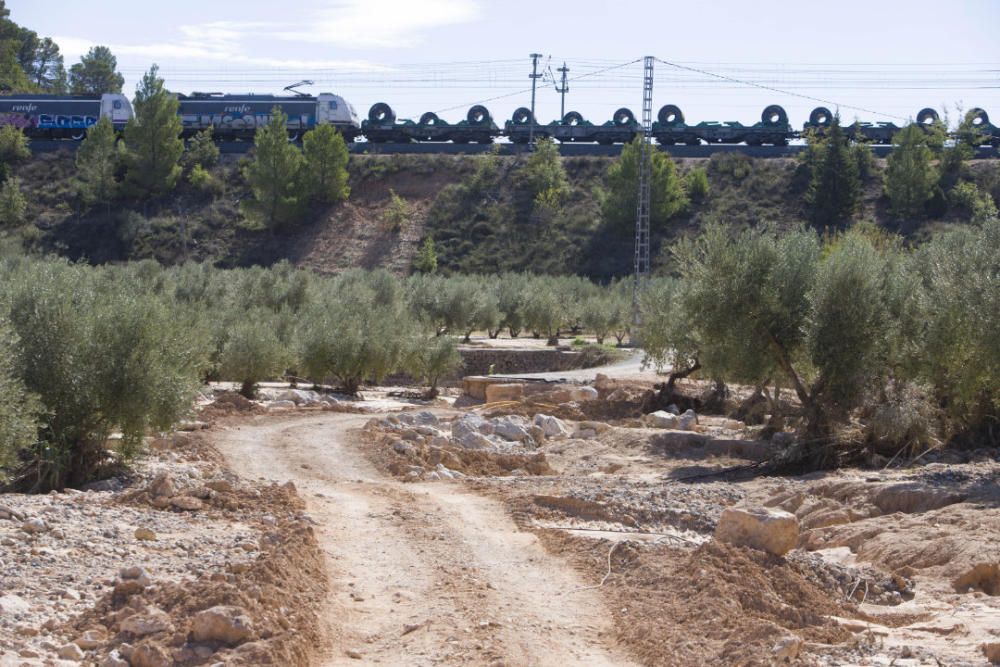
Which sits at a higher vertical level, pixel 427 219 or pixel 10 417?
pixel 427 219

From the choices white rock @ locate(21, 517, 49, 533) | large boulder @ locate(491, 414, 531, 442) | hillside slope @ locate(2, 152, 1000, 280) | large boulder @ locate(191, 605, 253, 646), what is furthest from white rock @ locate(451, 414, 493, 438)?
hillside slope @ locate(2, 152, 1000, 280)

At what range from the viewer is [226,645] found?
22.2 ft

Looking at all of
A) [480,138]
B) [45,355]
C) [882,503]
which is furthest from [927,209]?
[45,355]

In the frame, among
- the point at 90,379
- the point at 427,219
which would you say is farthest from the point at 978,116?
the point at 90,379

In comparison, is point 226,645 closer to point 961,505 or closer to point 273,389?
point 961,505

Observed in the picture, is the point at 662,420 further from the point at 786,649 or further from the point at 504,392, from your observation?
the point at 786,649

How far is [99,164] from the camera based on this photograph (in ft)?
238

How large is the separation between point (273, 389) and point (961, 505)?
67.4 feet

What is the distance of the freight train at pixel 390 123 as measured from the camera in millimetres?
77625

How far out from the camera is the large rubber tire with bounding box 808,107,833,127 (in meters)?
79.1

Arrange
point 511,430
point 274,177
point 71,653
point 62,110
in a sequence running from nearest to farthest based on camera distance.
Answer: point 71,653 < point 511,430 < point 274,177 < point 62,110

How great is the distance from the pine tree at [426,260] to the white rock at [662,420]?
42.7 meters

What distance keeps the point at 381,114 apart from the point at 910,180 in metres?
39.1

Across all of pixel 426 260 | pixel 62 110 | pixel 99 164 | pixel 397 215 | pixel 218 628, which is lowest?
pixel 426 260
